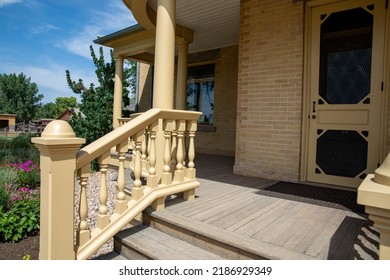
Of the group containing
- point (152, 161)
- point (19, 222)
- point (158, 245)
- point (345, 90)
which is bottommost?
point (19, 222)

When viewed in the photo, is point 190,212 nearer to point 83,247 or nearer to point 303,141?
point 83,247

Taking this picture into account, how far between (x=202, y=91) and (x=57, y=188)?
6760mm

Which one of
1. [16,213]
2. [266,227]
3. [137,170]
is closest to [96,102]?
[16,213]

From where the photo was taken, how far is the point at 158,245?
7.52 feet

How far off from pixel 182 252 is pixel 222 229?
0.38 m

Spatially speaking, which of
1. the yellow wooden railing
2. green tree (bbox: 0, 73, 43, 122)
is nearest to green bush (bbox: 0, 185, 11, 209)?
the yellow wooden railing

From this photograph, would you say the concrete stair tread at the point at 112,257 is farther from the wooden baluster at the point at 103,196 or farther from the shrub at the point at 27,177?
the shrub at the point at 27,177

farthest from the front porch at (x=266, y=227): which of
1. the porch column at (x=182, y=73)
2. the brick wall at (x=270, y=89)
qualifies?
the porch column at (x=182, y=73)

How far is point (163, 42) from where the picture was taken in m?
3.01

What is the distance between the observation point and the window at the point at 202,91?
7996 millimetres

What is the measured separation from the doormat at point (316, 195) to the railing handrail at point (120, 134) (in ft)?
4.95

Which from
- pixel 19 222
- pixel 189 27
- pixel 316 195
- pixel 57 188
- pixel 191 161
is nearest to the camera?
pixel 57 188

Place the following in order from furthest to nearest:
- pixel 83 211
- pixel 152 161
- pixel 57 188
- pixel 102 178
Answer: pixel 152 161, pixel 102 178, pixel 83 211, pixel 57 188

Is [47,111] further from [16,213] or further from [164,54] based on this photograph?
[164,54]
